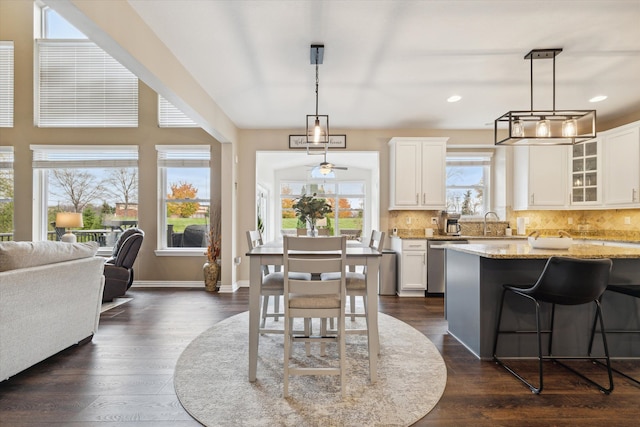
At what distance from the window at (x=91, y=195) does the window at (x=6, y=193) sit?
1.45 ft

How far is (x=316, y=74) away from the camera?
3203 mm

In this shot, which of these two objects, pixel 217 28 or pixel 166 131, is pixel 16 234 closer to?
pixel 166 131

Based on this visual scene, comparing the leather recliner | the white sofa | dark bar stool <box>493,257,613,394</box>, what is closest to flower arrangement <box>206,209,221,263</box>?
the leather recliner

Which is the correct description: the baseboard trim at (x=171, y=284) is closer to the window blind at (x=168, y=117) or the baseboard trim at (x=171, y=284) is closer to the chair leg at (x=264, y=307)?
the chair leg at (x=264, y=307)

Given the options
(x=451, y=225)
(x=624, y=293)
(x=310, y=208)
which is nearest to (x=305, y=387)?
(x=310, y=208)

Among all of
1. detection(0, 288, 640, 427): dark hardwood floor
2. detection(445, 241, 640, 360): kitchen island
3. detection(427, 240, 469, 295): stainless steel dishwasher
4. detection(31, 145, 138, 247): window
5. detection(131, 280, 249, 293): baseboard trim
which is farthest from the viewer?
detection(31, 145, 138, 247): window

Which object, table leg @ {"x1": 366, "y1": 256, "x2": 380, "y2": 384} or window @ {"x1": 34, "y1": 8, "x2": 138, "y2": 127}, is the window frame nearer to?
table leg @ {"x1": 366, "y1": 256, "x2": 380, "y2": 384}

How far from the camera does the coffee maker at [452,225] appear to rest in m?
5.16

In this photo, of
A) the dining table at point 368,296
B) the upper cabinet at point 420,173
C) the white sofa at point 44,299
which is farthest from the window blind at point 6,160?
the upper cabinet at point 420,173

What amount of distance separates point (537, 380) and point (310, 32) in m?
3.15

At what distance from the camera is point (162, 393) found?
6.89 ft

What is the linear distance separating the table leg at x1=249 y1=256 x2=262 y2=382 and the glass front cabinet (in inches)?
200

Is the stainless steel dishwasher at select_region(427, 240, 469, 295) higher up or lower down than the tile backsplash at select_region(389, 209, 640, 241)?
lower down

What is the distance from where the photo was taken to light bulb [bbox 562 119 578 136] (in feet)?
8.69
